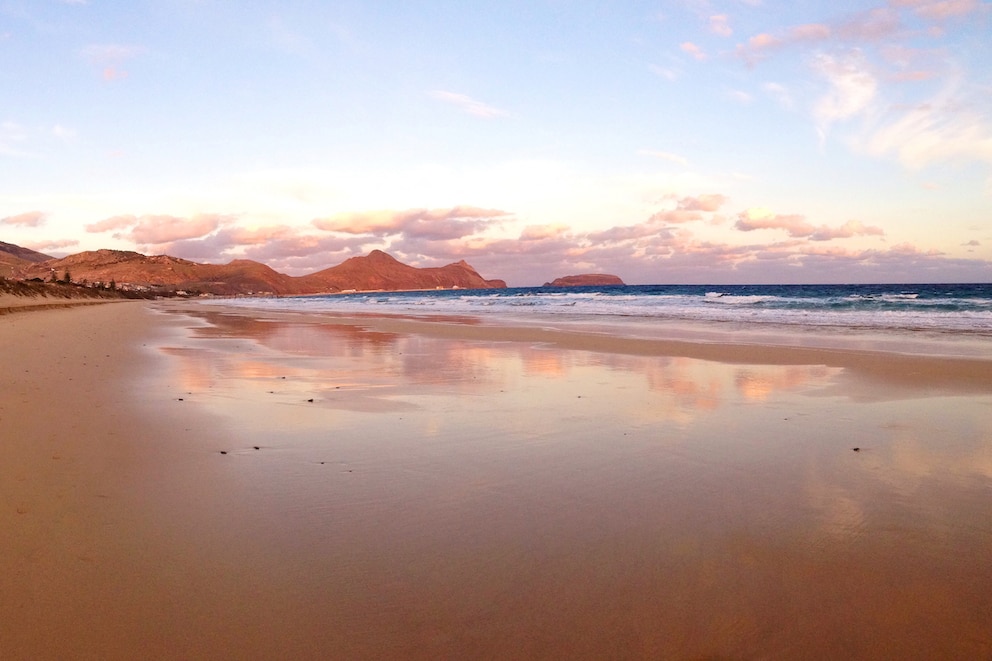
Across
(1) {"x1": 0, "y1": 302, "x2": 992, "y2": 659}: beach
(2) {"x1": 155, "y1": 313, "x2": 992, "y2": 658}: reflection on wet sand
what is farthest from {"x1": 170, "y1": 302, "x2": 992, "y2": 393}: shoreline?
(2) {"x1": 155, "y1": 313, "x2": 992, "y2": 658}: reflection on wet sand

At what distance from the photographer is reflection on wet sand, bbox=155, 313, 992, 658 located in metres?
2.45

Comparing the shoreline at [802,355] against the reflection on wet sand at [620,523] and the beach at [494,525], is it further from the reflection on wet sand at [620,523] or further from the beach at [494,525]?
the reflection on wet sand at [620,523]

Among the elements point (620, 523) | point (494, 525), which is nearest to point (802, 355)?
point (620, 523)

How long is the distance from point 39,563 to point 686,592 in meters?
3.16

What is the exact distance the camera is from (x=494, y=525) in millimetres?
3541

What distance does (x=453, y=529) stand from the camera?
348 cm

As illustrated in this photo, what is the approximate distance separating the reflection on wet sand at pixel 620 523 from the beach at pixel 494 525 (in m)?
0.02

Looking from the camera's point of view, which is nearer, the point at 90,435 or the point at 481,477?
the point at 481,477

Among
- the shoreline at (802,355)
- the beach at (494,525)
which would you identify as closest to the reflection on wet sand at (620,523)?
the beach at (494,525)

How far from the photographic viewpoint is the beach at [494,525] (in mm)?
2420

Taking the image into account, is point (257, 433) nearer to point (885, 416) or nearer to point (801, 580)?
point (801, 580)

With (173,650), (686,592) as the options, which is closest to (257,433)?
(173,650)

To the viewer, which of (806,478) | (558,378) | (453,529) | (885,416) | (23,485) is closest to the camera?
(453,529)

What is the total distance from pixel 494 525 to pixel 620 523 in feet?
2.49
